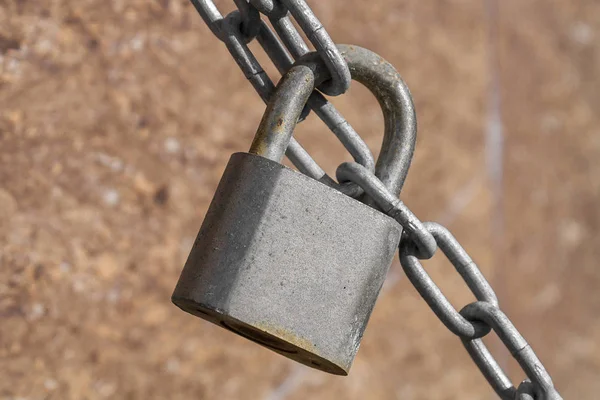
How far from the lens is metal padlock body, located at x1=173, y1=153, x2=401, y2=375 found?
51 cm

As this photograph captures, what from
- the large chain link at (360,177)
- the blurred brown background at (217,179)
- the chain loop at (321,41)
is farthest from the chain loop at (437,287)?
the blurred brown background at (217,179)

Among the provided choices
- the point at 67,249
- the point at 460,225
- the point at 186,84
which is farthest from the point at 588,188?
the point at 67,249

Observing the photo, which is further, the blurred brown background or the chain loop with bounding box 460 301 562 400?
the blurred brown background

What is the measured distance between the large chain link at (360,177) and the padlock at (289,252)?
15mm

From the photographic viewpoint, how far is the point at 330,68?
516 millimetres

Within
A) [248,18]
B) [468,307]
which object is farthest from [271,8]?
[468,307]

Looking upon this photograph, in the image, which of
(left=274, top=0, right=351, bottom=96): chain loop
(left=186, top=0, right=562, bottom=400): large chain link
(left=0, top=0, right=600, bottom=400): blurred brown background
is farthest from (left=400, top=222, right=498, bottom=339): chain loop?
(left=0, top=0, right=600, bottom=400): blurred brown background

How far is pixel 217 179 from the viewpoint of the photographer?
3.03ft

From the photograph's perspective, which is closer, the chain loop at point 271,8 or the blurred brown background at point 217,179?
the chain loop at point 271,8

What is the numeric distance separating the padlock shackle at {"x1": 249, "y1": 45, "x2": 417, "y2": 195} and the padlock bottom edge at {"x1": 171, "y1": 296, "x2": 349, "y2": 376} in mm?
107

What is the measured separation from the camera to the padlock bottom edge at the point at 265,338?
511mm

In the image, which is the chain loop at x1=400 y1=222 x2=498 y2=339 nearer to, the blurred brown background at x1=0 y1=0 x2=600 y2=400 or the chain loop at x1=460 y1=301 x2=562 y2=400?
the chain loop at x1=460 y1=301 x2=562 y2=400

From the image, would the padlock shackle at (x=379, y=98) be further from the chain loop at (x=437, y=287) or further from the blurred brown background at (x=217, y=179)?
the blurred brown background at (x=217, y=179)

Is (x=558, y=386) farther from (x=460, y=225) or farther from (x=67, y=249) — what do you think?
(x=67, y=249)
